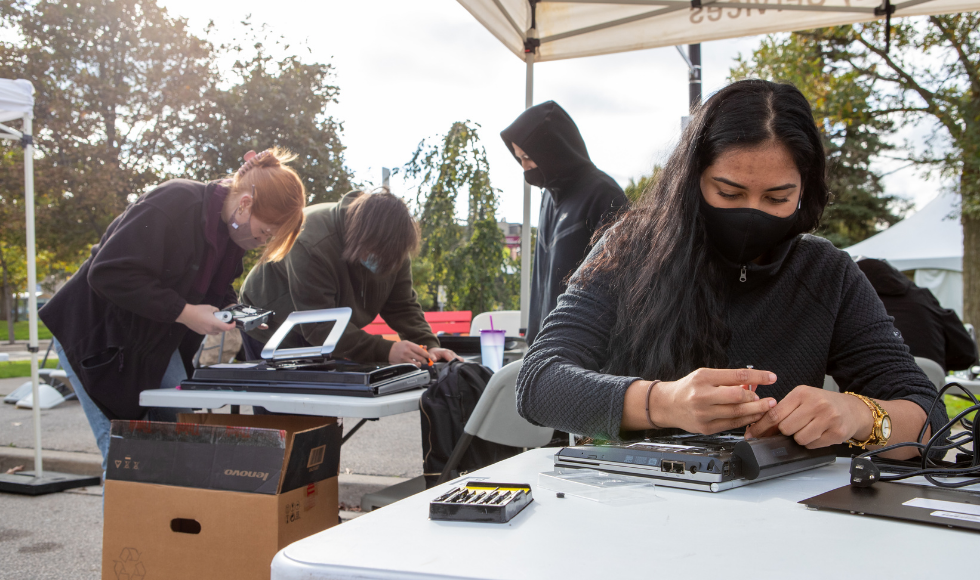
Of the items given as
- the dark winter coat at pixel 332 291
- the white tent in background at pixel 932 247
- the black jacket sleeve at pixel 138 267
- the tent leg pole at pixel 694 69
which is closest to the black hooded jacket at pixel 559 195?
the dark winter coat at pixel 332 291

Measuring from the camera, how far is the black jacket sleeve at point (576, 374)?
3.65ft

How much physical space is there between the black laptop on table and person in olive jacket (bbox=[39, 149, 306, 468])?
188mm

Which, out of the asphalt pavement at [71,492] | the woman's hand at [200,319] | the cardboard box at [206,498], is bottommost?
the asphalt pavement at [71,492]

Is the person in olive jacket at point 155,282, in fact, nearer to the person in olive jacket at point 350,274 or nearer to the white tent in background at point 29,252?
the person in olive jacket at point 350,274

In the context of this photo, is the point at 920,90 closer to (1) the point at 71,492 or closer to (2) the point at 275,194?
(2) the point at 275,194

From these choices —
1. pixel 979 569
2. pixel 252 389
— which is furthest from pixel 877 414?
pixel 252 389

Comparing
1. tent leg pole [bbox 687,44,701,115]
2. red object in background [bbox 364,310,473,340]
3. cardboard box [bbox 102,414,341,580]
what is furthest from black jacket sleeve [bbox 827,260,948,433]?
red object in background [bbox 364,310,473,340]

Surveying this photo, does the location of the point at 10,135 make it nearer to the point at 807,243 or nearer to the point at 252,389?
the point at 252,389

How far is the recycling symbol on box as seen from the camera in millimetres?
1767

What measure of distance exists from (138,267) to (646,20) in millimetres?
2715

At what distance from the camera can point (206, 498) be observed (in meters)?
1.69

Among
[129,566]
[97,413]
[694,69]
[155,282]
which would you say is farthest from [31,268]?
[694,69]

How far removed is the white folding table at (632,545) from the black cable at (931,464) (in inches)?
5.4

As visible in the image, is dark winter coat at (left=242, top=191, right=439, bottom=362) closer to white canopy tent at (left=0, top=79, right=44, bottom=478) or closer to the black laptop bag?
the black laptop bag
